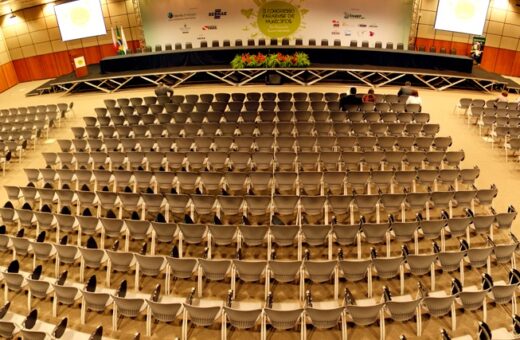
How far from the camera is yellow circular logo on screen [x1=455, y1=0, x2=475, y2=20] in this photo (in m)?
17.1

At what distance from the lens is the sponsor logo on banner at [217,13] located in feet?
65.4

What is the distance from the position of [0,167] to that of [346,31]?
1537 centimetres

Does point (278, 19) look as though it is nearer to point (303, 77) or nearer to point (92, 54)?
point (303, 77)

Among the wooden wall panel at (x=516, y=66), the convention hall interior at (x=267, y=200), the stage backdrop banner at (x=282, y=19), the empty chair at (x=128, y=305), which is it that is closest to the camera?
the empty chair at (x=128, y=305)

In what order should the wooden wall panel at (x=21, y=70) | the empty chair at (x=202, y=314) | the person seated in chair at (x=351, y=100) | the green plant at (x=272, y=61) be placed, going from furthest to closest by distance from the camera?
the wooden wall panel at (x=21, y=70) → the green plant at (x=272, y=61) → the person seated in chair at (x=351, y=100) → the empty chair at (x=202, y=314)

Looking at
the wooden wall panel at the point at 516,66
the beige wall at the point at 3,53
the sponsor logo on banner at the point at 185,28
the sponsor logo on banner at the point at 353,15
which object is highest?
the sponsor logo on banner at the point at 353,15

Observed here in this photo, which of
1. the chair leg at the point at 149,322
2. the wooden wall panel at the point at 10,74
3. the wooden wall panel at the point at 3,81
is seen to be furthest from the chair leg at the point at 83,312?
the wooden wall panel at the point at 10,74

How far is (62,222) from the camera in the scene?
24.0ft

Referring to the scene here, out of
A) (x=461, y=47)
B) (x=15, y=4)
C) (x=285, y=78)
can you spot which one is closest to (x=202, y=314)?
(x=285, y=78)

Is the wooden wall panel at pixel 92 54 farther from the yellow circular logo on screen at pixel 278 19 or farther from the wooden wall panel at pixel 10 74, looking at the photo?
the yellow circular logo on screen at pixel 278 19

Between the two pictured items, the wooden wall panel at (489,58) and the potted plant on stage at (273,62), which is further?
the wooden wall panel at (489,58)

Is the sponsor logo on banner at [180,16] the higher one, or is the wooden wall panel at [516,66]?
the sponsor logo on banner at [180,16]

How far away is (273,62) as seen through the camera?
50.8 feet

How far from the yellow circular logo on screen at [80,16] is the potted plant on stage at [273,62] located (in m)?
8.29
